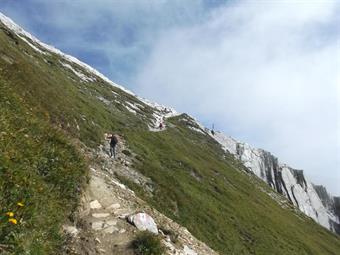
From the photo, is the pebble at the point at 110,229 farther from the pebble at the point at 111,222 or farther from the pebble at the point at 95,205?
the pebble at the point at 95,205

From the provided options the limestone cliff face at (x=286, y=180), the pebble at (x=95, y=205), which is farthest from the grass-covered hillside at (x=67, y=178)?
the limestone cliff face at (x=286, y=180)

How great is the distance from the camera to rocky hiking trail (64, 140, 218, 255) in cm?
1261

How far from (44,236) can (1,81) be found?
9.07 meters

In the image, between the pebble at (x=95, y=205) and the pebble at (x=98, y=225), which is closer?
the pebble at (x=98, y=225)

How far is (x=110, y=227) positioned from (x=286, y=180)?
550 ft

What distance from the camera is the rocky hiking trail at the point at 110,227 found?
1261cm

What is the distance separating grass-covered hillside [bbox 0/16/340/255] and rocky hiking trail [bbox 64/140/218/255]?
0.51 m

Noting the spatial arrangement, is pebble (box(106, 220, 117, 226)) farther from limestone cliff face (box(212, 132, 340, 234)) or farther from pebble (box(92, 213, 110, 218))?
limestone cliff face (box(212, 132, 340, 234))

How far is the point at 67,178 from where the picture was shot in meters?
13.8

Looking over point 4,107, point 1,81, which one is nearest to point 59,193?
point 4,107

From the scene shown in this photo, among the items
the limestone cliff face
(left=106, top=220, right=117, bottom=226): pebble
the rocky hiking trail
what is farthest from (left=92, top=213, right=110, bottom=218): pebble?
the limestone cliff face

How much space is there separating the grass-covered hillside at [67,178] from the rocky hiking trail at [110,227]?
51 cm

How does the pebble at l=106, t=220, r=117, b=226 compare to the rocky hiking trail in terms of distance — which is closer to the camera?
the rocky hiking trail

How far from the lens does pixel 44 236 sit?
35.3 feet
